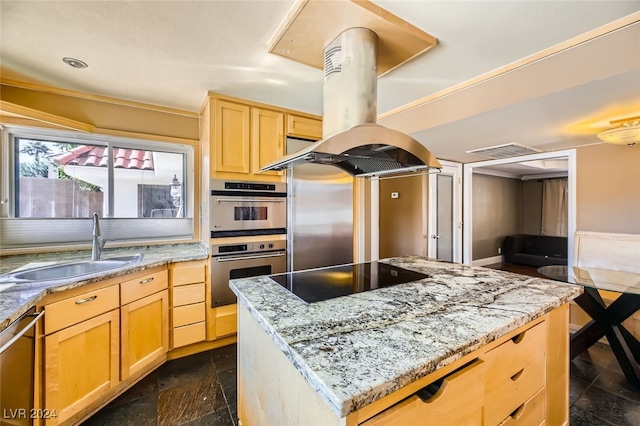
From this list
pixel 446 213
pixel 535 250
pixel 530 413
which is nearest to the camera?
pixel 530 413

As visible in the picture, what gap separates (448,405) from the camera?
0.83 meters

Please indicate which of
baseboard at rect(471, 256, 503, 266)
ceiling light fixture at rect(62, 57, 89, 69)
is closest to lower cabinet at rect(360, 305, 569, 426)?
ceiling light fixture at rect(62, 57, 89, 69)

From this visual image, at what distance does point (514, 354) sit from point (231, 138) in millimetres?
2508

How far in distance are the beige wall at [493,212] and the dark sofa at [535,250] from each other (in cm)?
29

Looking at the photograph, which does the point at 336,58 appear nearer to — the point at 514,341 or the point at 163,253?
the point at 514,341

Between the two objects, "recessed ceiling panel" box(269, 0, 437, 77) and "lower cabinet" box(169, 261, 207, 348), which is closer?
"recessed ceiling panel" box(269, 0, 437, 77)

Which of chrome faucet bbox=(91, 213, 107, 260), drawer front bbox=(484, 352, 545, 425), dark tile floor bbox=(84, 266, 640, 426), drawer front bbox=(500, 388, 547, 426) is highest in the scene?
chrome faucet bbox=(91, 213, 107, 260)

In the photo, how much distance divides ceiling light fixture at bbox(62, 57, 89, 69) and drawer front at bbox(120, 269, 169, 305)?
1.59 m

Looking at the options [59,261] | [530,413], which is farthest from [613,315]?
[59,261]

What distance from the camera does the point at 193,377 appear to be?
6.78 ft

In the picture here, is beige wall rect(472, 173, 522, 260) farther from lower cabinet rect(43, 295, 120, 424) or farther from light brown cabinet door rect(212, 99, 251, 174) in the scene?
lower cabinet rect(43, 295, 120, 424)

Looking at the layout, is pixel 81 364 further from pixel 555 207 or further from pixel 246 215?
pixel 555 207

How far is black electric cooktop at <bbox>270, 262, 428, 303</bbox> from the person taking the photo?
128 centimetres

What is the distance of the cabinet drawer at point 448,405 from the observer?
0.71m
